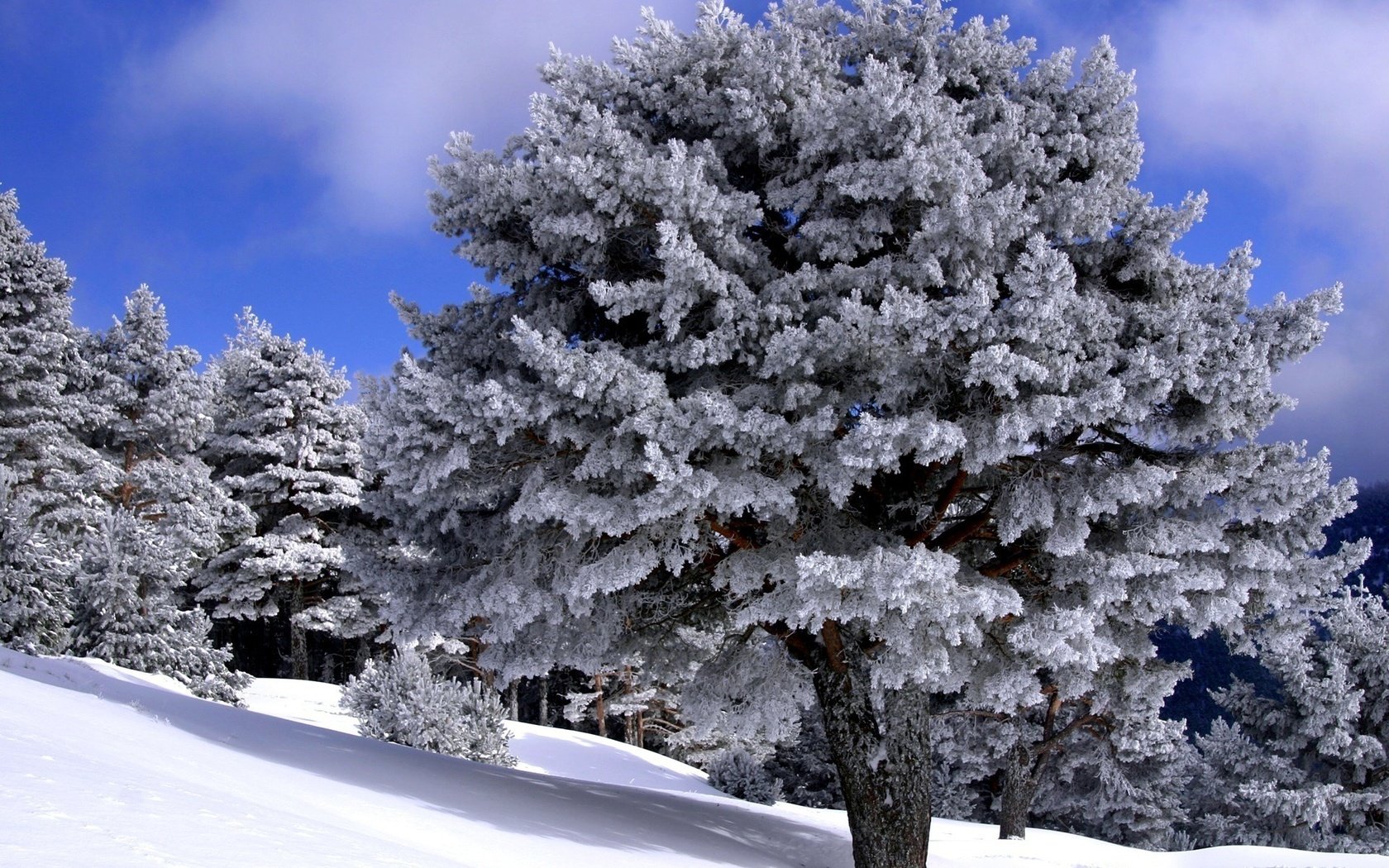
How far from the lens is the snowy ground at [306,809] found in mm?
2977

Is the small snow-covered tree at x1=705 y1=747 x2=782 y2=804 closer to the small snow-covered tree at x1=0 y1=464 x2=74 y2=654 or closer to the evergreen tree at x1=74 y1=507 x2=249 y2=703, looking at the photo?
the evergreen tree at x1=74 y1=507 x2=249 y2=703

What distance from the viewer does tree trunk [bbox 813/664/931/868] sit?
7.73 m

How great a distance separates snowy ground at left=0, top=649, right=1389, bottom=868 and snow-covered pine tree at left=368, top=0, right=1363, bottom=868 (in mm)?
1414

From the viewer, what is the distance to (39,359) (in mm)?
22922

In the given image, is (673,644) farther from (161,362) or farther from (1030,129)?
(161,362)

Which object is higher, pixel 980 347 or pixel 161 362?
pixel 161 362

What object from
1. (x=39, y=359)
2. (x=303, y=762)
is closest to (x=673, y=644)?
(x=303, y=762)

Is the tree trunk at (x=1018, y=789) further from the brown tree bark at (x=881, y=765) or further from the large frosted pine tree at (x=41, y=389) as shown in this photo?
the large frosted pine tree at (x=41, y=389)

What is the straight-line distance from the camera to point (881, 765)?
309 inches

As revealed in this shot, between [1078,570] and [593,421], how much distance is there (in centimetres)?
410

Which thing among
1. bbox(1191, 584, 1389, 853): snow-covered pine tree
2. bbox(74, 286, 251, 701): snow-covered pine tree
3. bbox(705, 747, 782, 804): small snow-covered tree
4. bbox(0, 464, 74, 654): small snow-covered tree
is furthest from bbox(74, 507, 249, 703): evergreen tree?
bbox(1191, 584, 1389, 853): snow-covered pine tree

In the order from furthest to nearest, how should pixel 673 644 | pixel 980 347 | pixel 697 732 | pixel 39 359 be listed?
pixel 39 359 → pixel 673 644 → pixel 697 732 → pixel 980 347

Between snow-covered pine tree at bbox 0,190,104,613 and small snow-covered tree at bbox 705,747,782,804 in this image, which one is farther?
snow-covered pine tree at bbox 0,190,104,613

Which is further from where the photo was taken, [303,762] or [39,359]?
[39,359]
